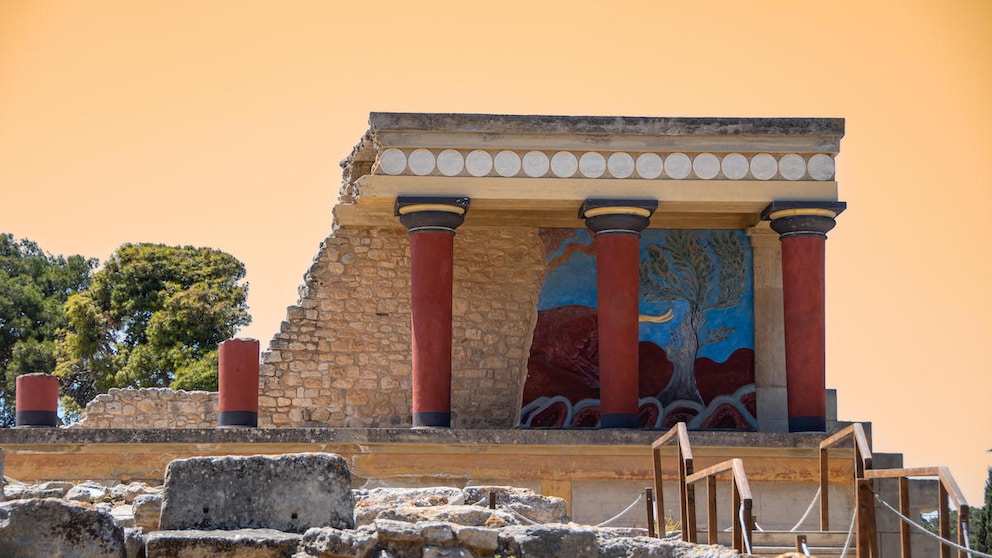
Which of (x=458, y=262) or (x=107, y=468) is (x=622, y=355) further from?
(x=107, y=468)

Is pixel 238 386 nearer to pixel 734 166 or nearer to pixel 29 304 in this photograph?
pixel 734 166

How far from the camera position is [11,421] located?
39.5 metres

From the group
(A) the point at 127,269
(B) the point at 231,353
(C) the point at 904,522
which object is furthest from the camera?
(A) the point at 127,269

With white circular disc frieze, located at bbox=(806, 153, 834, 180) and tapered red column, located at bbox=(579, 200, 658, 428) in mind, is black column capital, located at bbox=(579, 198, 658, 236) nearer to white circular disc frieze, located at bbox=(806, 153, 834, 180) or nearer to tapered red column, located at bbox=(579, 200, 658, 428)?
→ tapered red column, located at bbox=(579, 200, 658, 428)

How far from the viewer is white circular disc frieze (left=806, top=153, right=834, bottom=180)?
1948 cm

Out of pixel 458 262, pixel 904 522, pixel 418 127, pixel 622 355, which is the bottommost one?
pixel 904 522

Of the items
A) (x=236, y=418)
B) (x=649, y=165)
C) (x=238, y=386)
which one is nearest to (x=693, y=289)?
(x=649, y=165)

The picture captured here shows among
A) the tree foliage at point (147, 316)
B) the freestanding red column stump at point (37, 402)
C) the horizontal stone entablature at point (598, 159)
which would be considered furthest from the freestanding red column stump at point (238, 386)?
the tree foliage at point (147, 316)

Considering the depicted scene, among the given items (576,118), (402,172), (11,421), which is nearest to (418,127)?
(402,172)

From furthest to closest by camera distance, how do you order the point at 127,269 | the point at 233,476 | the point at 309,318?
1. the point at 127,269
2. the point at 309,318
3. the point at 233,476

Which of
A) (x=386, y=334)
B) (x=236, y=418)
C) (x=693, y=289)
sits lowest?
(x=236, y=418)

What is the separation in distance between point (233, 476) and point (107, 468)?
829 centimetres

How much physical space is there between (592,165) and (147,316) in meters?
20.5

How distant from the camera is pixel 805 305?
19.4 metres
